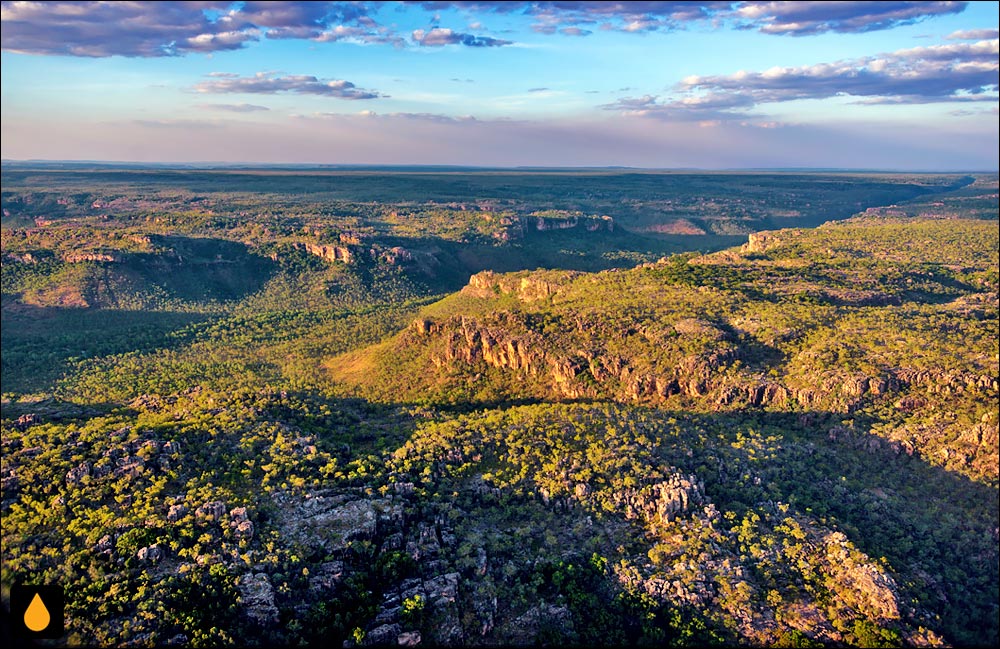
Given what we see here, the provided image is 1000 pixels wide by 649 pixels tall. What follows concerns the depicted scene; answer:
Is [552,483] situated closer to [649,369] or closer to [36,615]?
[649,369]

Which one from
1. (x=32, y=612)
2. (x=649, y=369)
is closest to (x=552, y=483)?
(x=649, y=369)

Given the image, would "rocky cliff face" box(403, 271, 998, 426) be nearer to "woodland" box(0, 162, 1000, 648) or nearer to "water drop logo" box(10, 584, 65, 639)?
"woodland" box(0, 162, 1000, 648)

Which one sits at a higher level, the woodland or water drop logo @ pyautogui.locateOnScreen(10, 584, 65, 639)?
water drop logo @ pyautogui.locateOnScreen(10, 584, 65, 639)

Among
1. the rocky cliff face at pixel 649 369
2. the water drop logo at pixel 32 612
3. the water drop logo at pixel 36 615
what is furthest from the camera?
the rocky cliff face at pixel 649 369

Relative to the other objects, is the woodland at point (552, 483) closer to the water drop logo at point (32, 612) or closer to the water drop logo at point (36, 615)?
the water drop logo at point (32, 612)

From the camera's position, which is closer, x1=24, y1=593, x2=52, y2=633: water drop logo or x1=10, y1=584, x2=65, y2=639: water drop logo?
x1=10, y1=584, x2=65, y2=639: water drop logo

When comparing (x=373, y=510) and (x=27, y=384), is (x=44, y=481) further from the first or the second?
(x=27, y=384)

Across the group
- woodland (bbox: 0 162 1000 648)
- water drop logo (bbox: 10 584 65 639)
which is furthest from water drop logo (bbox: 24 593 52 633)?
woodland (bbox: 0 162 1000 648)

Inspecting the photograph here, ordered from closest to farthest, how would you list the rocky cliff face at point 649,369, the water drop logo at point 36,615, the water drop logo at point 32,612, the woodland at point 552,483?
1. the water drop logo at point 32,612
2. the water drop logo at point 36,615
3. the woodland at point 552,483
4. the rocky cliff face at point 649,369

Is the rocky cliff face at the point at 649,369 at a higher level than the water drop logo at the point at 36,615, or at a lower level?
lower

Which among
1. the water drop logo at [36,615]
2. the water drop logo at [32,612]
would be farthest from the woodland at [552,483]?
the water drop logo at [36,615]

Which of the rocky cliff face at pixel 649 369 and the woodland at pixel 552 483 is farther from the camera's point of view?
the rocky cliff face at pixel 649 369
